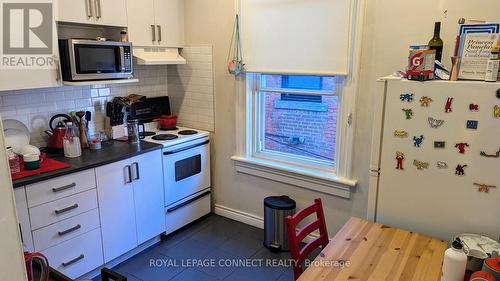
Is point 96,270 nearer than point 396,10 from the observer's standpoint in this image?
No

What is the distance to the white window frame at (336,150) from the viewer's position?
8.34 feet

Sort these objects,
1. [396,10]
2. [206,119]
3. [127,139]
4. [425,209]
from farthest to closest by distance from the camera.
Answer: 1. [206,119]
2. [127,139]
3. [396,10]
4. [425,209]

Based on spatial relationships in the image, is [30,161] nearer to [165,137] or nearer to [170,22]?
[165,137]

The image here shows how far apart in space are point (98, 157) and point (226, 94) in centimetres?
129

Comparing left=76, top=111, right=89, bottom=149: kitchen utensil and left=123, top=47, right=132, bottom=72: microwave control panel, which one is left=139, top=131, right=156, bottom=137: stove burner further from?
left=123, top=47, right=132, bottom=72: microwave control panel

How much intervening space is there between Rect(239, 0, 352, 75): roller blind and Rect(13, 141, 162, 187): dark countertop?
1154 millimetres

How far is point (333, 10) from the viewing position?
2.54 metres

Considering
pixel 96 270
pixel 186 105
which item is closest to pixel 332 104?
pixel 186 105

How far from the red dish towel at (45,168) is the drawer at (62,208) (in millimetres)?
209

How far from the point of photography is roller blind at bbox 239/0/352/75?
2.56 meters

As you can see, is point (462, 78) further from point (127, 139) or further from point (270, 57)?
point (127, 139)

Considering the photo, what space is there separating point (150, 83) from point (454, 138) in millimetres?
2783

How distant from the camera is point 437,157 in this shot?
5.71ft

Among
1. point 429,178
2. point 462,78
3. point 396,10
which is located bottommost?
point 429,178
